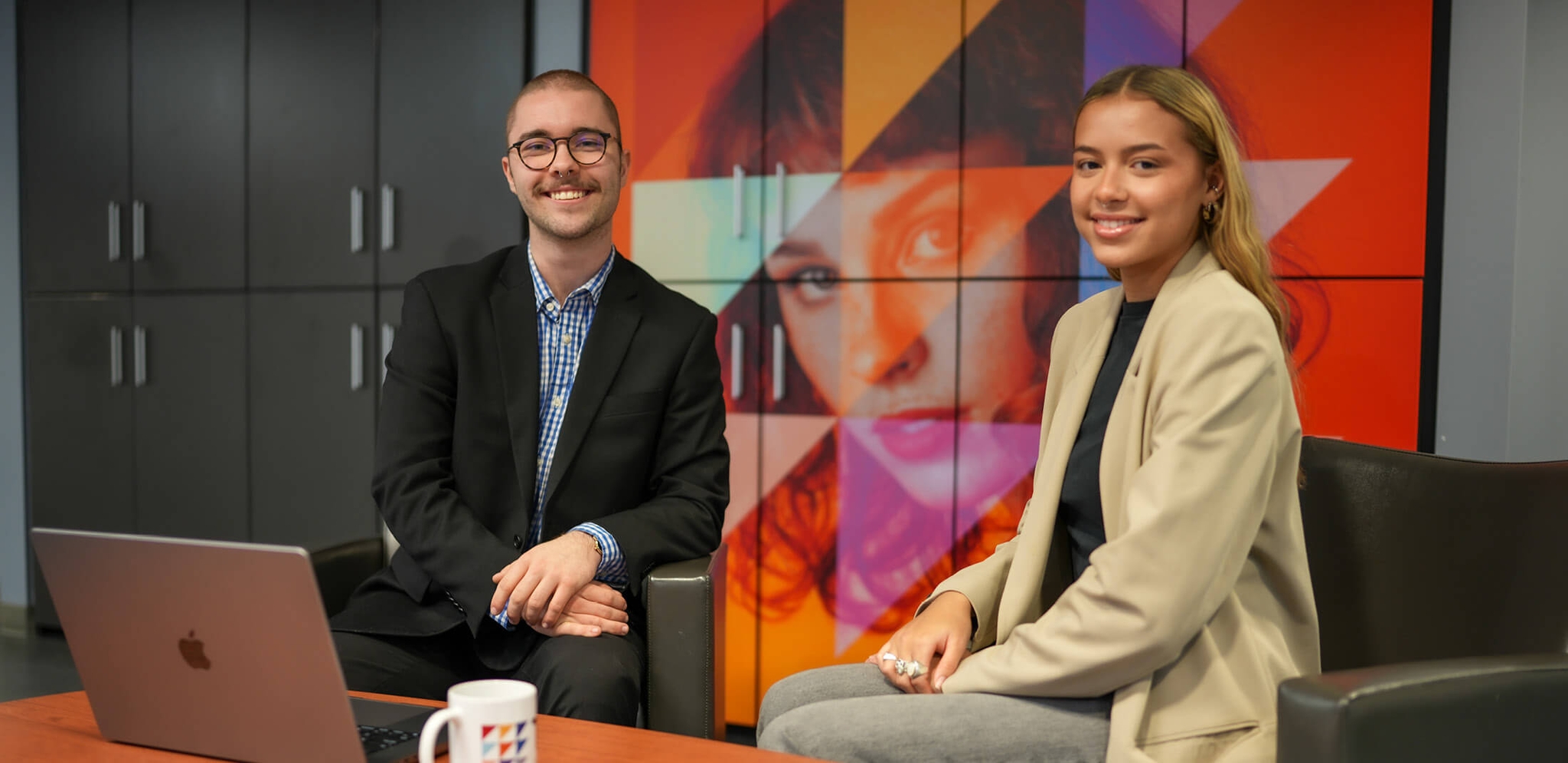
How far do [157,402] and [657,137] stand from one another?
220 cm

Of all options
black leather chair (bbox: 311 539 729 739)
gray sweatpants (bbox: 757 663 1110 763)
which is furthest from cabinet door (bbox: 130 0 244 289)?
gray sweatpants (bbox: 757 663 1110 763)

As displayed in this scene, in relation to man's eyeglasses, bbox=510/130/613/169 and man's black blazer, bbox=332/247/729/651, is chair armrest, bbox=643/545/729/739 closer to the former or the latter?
man's black blazer, bbox=332/247/729/651

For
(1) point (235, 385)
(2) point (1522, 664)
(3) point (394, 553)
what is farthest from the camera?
(1) point (235, 385)

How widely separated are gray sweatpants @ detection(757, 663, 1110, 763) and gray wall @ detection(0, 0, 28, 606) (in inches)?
167

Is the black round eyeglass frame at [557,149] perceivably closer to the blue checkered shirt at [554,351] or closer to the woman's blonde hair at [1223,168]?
the blue checkered shirt at [554,351]

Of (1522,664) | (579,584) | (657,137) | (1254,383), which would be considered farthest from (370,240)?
(1522,664)

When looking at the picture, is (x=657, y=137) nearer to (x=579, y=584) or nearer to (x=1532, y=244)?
(x=579, y=584)

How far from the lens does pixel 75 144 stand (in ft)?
13.6

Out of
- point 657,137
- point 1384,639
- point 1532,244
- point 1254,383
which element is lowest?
point 1384,639

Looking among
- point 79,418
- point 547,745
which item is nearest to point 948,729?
point 547,745

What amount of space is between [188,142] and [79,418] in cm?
116

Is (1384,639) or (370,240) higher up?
(370,240)

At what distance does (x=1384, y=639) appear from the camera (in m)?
1.64

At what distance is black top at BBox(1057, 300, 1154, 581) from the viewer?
152 cm
